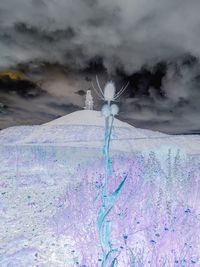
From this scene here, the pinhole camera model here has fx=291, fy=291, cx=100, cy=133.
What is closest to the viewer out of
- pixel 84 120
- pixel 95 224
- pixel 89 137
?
pixel 95 224

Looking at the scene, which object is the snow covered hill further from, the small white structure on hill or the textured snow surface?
the textured snow surface

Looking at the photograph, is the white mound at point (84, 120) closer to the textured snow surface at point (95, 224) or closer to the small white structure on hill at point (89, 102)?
the small white structure on hill at point (89, 102)

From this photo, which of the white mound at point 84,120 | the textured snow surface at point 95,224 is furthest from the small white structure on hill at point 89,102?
the textured snow surface at point 95,224

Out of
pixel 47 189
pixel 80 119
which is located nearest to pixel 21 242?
pixel 47 189

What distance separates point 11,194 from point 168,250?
20.1 feet

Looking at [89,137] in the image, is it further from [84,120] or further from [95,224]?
[95,224]

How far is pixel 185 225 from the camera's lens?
6.05 meters

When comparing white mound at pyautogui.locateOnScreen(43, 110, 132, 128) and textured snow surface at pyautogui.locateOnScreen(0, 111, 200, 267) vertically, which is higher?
white mound at pyautogui.locateOnScreen(43, 110, 132, 128)

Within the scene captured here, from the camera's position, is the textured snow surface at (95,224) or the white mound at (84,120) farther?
the white mound at (84,120)

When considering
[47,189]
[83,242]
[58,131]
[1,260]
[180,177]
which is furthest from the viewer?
[58,131]

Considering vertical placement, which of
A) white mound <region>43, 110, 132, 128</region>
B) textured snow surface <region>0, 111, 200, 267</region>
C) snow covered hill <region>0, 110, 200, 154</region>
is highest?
white mound <region>43, 110, 132, 128</region>

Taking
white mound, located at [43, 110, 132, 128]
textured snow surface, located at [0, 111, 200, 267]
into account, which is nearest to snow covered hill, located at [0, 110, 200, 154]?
white mound, located at [43, 110, 132, 128]

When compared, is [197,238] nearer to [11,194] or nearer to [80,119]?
[11,194]

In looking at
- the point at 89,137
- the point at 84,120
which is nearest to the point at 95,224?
the point at 89,137
